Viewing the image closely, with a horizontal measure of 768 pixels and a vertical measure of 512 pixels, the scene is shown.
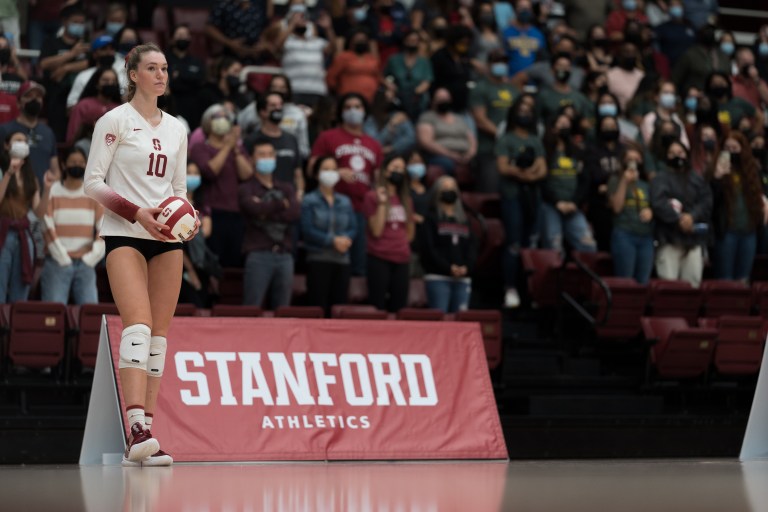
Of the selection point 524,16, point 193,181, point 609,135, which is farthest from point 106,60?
point 524,16

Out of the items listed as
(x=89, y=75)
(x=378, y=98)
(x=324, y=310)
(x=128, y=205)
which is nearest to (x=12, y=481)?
(x=128, y=205)

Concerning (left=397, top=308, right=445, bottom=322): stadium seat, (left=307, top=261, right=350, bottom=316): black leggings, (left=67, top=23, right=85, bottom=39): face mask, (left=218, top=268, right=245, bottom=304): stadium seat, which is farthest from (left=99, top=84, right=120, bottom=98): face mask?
(left=397, top=308, right=445, bottom=322): stadium seat

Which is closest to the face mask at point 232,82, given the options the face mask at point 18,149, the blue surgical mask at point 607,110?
the face mask at point 18,149

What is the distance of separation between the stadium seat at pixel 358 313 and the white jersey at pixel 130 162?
164 inches

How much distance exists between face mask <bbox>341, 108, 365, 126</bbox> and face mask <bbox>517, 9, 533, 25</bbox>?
12.9ft

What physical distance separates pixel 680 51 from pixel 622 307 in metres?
6.44

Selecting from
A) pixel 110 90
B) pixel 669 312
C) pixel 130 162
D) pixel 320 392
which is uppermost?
pixel 130 162

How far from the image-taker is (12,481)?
243 inches

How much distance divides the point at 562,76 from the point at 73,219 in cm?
654

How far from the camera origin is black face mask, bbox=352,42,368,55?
1479cm

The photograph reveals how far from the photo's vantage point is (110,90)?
12.4m

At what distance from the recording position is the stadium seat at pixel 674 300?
43.4 feet

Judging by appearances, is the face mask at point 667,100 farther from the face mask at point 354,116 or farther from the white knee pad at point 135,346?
the white knee pad at point 135,346

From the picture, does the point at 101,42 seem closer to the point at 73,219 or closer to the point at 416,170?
the point at 73,219
